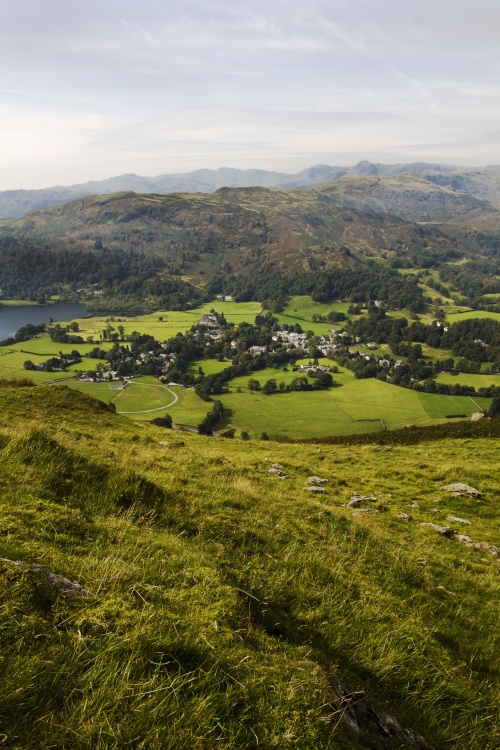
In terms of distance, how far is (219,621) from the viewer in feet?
15.2

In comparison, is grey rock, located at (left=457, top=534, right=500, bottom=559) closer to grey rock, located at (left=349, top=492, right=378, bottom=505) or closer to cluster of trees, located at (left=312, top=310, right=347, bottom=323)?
grey rock, located at (left=349, top=492, right=378, bottom=505)

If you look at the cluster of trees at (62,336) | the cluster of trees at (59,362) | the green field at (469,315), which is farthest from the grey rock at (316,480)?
the green field at (469,315)

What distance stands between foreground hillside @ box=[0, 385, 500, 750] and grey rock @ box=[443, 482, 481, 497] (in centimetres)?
627

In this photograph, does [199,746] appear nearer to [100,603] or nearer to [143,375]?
[100,603]

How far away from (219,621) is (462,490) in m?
16.8

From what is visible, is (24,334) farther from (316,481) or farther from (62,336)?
(316,481)

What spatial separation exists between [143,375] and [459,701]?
11258 cm

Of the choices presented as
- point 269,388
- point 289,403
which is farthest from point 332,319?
point 289,403

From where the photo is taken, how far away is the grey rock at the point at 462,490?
1766 cm

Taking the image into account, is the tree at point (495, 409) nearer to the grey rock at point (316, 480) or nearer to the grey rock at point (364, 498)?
the grey rock at point (316, 480)

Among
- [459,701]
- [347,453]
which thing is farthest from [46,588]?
[347,453]

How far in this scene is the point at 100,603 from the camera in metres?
4.41

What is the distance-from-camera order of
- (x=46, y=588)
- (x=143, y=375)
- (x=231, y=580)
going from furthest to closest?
(x=143, y=375) → (x=231, y=580) → (x=46, y=588)

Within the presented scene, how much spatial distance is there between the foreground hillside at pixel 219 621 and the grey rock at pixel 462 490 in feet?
20.6
